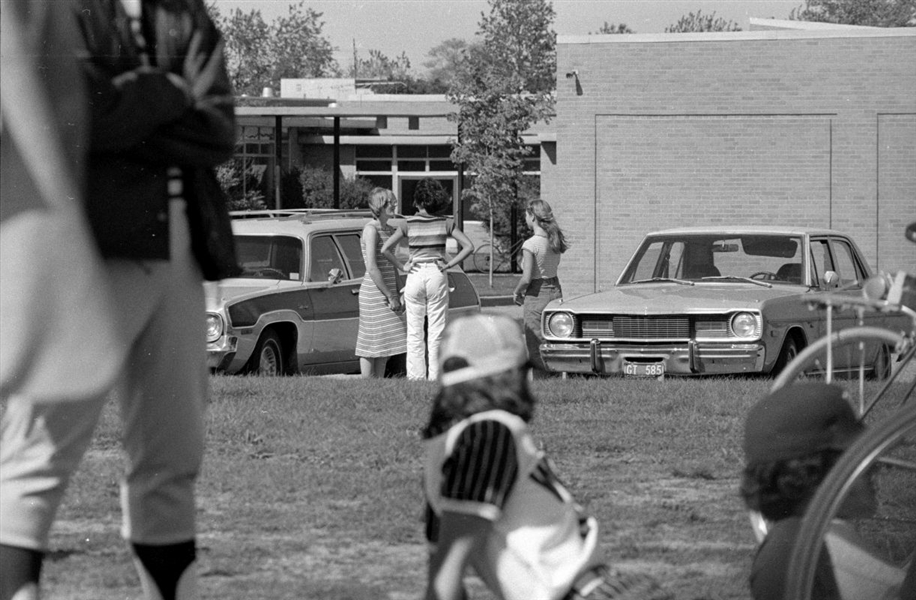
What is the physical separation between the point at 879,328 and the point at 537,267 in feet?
23.9

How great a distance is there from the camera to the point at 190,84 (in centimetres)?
262

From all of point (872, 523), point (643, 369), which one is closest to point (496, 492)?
point (872, 523)

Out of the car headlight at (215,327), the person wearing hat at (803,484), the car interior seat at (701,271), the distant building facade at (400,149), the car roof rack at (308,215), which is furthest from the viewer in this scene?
the distant building facade at (400,149)

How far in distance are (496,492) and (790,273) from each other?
8.11m

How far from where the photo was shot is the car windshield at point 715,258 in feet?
33.4

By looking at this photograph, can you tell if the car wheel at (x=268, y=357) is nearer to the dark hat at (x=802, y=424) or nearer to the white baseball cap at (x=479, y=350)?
the dark hat at (x=802, y=424)

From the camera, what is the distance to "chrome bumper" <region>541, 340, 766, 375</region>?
928cm

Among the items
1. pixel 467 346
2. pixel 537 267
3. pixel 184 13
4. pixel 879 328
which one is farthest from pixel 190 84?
pixel 537 267

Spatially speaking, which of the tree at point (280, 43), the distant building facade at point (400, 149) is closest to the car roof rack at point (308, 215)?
the tree at point (280, 43)

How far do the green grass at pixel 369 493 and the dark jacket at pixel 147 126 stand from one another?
4.85ft

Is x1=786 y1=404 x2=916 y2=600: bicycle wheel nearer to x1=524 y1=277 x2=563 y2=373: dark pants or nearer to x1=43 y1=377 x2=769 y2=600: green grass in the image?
x1=43 y1=377 x2=769 y2=600: green grass

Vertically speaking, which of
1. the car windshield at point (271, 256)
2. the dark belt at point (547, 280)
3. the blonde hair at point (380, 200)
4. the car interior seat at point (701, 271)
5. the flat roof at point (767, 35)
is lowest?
the dark belt at point (547, 280)

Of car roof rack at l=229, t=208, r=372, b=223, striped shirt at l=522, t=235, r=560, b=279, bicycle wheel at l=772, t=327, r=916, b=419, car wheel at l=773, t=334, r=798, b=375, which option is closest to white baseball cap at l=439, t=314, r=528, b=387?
bicycle wheel at l=772, t=327, r=916, b=419

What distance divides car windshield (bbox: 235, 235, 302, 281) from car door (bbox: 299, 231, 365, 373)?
14 centimetres
